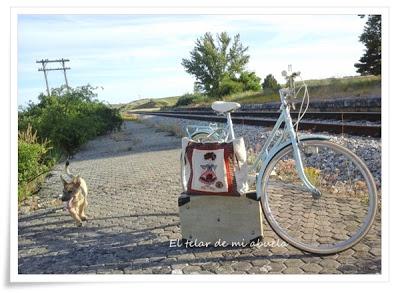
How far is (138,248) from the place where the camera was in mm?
4188

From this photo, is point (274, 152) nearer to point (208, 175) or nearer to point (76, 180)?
point (208, 175)

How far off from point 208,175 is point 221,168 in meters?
0.14

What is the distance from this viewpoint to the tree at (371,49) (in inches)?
194

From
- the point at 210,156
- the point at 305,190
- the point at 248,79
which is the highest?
the point at 248,79

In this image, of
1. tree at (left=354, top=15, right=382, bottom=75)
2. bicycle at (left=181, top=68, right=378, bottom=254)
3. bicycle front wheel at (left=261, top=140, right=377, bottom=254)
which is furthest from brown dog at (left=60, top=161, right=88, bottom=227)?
tree at (left=354, top=15, right=382, bottom=75)

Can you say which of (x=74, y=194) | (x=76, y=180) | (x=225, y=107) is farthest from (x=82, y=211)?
(x=225, y=107)

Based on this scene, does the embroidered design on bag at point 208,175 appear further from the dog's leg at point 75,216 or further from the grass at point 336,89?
the grass at point 336,89

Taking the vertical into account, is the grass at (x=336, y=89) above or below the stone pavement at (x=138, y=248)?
above

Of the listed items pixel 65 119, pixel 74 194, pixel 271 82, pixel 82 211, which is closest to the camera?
pixel 74 194

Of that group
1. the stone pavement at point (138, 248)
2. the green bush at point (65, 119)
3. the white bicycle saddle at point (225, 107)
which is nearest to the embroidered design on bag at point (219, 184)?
the stone pavement at point (138, 248)

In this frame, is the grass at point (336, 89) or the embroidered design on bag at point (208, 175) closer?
the embroidered design on bag at point (208, 175)

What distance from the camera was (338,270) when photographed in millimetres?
3445
